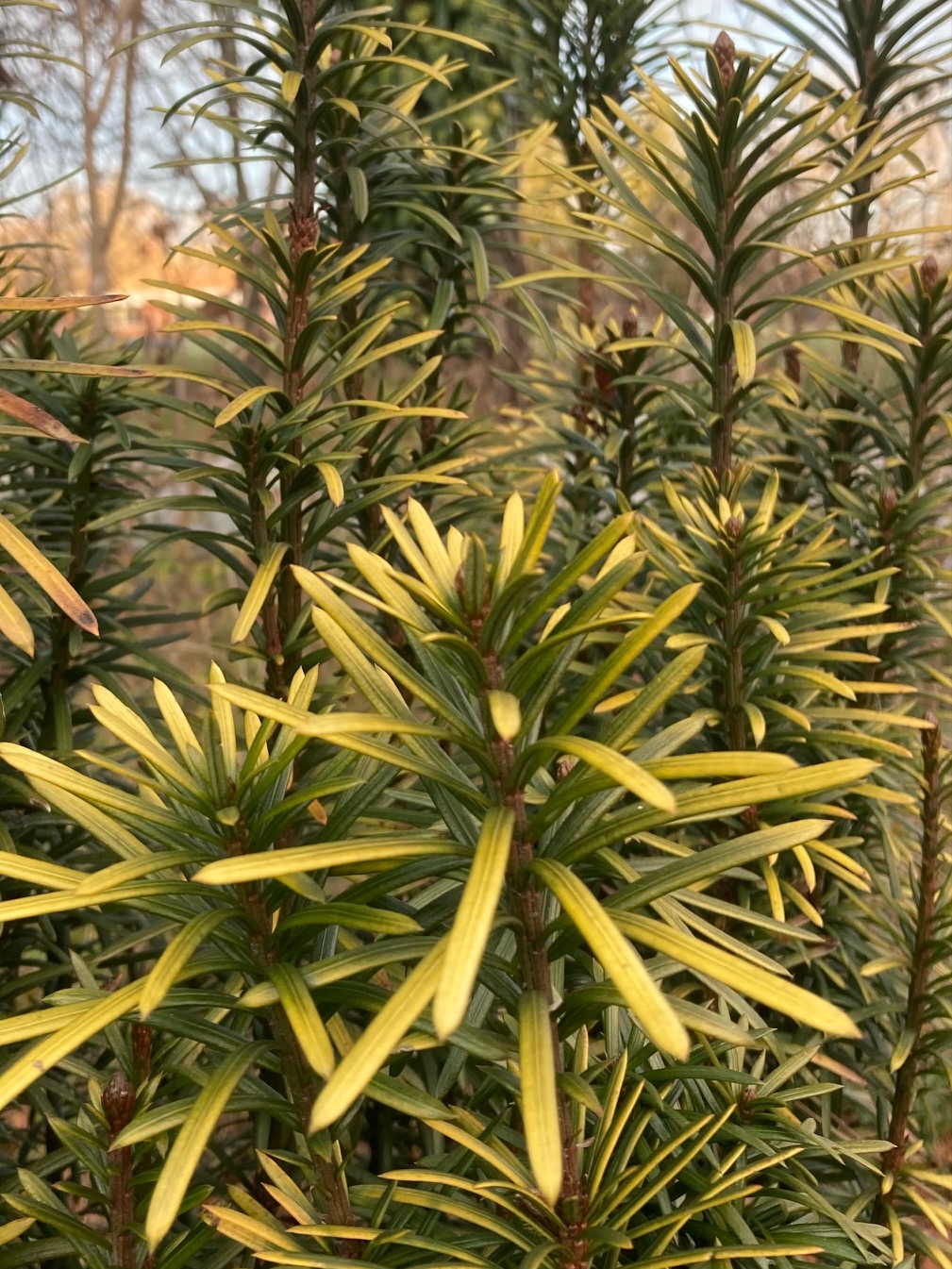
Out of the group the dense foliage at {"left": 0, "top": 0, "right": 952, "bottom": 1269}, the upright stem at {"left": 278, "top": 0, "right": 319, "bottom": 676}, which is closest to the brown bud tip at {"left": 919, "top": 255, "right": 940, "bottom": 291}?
the dense foliage at {"left": 0, "top": 0, "right": 952, "bottom": 1269}

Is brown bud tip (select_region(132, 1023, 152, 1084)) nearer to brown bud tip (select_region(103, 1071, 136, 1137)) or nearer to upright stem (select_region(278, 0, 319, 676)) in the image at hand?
brown bud tip (select_region(103, 1071, 136, 1137))

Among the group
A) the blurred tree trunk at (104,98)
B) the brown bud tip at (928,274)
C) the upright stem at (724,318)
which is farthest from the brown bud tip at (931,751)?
the blurred tree trunk at (104,98)

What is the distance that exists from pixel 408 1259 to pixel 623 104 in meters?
1.71

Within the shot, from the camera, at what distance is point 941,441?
3.53ft

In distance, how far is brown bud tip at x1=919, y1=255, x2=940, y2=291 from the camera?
0.99 metres

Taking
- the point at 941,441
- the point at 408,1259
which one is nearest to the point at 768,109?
the point at 941,441

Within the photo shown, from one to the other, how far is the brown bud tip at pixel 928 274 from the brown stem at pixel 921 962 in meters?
0.49

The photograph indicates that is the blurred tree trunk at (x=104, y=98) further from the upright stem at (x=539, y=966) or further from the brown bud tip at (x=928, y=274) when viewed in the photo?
the upright stem at (x=539, y=966)

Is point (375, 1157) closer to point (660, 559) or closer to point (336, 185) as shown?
point (660, 559)

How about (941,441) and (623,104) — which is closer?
(941,441)

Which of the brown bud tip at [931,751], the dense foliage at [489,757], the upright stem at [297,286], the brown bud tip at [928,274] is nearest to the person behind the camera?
the dense foliage at [489,757]

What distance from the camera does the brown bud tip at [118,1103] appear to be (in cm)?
50

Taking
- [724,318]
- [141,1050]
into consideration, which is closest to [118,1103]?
[141,1050]

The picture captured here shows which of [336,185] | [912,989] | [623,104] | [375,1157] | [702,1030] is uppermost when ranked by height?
[623,104]
